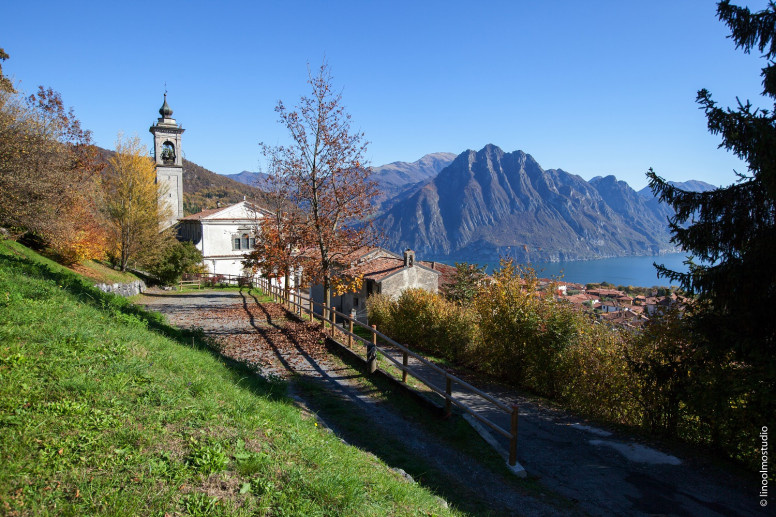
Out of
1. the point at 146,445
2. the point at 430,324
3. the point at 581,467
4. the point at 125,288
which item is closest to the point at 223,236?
the point at 125,288

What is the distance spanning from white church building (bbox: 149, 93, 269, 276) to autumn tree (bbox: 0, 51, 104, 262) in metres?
18.6

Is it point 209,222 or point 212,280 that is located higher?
point 209,222

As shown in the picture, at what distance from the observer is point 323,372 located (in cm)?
1145

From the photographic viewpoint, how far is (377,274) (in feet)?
130

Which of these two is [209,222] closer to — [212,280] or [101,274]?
[212,280]

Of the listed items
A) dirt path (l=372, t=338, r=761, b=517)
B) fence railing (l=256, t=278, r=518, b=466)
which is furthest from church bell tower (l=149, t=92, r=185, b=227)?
dirt path (l=372, t=338, r=761, b=517)

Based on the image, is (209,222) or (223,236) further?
(223,236)

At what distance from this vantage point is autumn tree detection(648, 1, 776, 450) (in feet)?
20.8

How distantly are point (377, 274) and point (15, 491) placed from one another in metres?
36.6

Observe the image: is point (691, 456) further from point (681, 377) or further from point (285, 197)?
point (285, 197)

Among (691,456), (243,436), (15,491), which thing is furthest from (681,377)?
(15,491)

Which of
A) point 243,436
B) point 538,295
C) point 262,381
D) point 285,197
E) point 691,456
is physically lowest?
point 691,456

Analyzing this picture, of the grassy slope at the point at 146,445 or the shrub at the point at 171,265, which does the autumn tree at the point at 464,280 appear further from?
the shrub at the point at 171,265

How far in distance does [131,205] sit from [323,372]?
26523 millimetres
